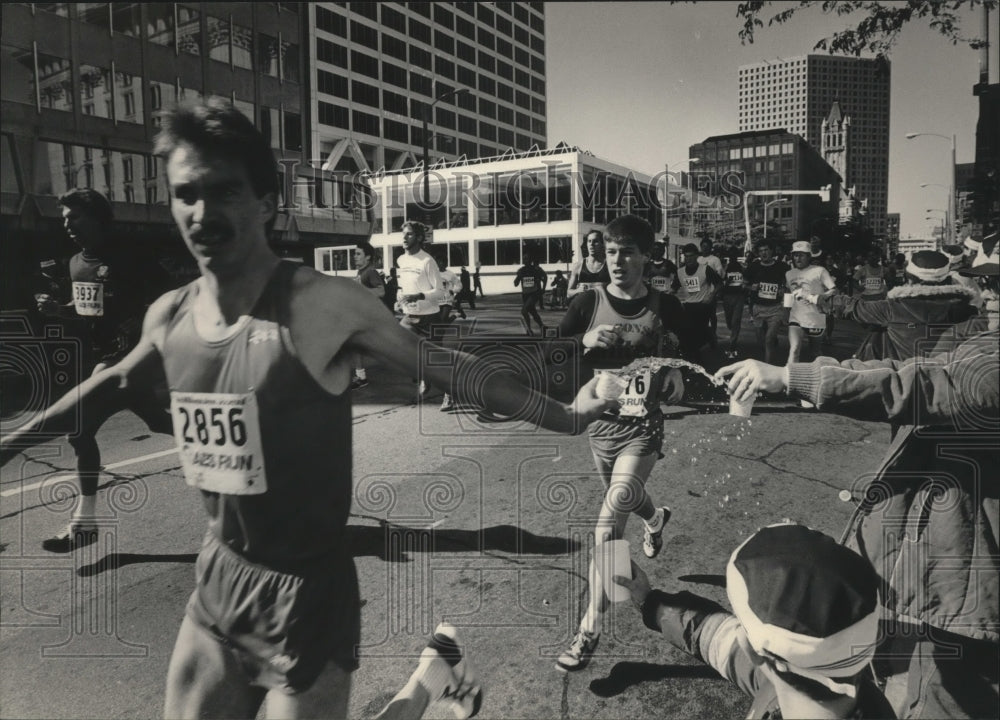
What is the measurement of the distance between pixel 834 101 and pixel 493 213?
3171cm

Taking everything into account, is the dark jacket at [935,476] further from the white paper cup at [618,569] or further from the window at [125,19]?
the window at [125,19]

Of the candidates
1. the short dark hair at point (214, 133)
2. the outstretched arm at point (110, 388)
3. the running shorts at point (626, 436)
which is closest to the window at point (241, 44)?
the running shorts at point (626, 436)

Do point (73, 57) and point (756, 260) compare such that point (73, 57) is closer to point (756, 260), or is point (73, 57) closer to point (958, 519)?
point (756, 260)

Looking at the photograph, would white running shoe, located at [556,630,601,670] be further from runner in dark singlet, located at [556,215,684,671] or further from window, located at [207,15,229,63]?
window, located at [207,15,229,63]

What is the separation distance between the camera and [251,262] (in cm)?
168

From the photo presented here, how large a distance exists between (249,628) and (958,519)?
6.08ft

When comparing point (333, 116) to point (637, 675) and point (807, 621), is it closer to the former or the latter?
point (637, 675)

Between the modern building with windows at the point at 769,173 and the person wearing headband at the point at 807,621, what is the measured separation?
2458 millimetres

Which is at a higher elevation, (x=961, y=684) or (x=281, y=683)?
(x=281, y=683)

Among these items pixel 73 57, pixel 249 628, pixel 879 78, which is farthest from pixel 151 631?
pixel 73 57

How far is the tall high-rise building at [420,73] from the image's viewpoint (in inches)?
170

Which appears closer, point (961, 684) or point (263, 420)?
point (263, 420)

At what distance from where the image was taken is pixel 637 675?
2.85 metres

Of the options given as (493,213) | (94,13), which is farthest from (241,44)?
(493,213)
